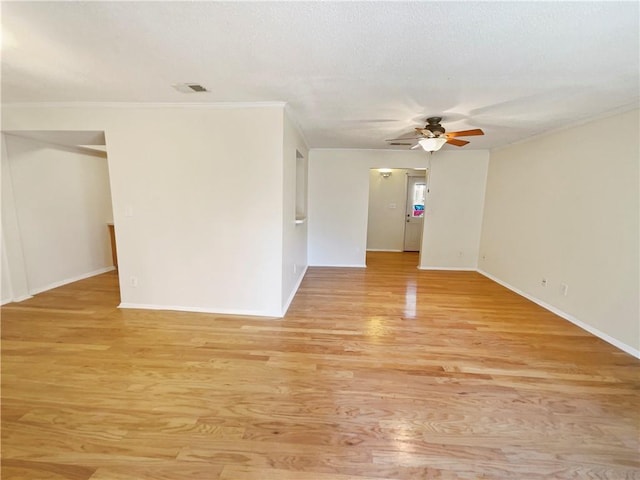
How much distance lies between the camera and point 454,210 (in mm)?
5211

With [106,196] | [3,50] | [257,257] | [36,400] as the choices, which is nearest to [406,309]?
[257,257]

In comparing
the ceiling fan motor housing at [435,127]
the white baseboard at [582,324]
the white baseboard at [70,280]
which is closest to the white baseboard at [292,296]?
the ceiling fan motor housing at [435,127]

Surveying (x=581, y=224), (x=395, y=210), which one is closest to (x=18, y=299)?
(x=581, y=224)

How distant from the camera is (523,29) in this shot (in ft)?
4.92

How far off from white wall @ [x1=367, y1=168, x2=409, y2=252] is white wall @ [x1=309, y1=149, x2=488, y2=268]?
6.19ft

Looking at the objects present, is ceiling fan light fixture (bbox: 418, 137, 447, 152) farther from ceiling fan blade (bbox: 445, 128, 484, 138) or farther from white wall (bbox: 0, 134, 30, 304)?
white wall (bbox: 0, 134, 30, 304)

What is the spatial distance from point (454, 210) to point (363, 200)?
1756 mm

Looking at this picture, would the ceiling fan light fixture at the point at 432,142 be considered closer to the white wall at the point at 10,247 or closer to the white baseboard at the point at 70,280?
the white wall at the point at 10,247

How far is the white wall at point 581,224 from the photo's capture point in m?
2.55

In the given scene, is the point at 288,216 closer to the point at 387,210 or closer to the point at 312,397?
the point at 312,397

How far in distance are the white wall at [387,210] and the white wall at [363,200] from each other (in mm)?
1887

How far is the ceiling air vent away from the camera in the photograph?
2357mm

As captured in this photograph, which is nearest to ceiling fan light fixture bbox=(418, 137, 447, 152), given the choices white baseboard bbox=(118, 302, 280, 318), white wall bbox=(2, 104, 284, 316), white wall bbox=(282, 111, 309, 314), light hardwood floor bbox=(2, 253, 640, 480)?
white wall bbox=(282, 111, 309, 314)

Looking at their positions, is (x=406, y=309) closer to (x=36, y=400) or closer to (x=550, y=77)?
(x=550, y=77)
